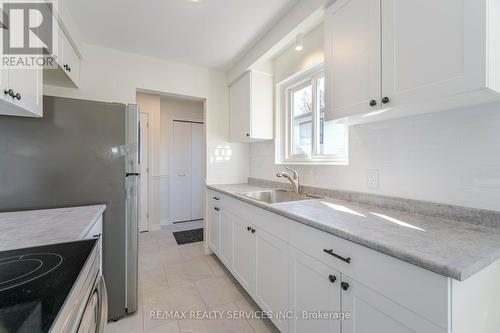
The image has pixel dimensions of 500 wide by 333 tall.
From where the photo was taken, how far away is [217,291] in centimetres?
198

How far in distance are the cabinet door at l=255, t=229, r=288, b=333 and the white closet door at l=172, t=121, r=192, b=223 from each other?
2847 mm

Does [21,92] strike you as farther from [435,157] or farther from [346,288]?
[435,157]

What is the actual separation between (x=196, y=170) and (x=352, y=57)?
356cm

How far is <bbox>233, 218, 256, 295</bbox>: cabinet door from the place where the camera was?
67.4 inches

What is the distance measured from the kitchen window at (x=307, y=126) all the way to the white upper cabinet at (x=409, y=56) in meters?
0.50

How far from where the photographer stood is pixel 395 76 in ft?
3.39

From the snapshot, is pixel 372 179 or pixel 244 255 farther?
pixel 244 255

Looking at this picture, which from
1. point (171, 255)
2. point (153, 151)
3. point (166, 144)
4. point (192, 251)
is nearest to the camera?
point (171, 255)

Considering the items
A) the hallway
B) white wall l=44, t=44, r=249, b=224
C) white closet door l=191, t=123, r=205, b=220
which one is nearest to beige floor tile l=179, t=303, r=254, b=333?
the hallway

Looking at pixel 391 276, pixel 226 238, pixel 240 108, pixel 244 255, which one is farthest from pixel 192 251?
pixel 391 276

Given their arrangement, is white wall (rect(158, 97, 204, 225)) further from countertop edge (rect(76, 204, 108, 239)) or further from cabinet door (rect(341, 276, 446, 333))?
cabinet door (rect(341, 276, 446, 333))

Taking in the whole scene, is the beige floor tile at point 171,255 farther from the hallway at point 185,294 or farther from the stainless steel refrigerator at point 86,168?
the stainless steel refrigerator at point 86,168

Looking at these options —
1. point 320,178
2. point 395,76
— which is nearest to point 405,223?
point 395,76

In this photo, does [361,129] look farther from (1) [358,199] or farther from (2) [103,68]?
(2) [103,68]
